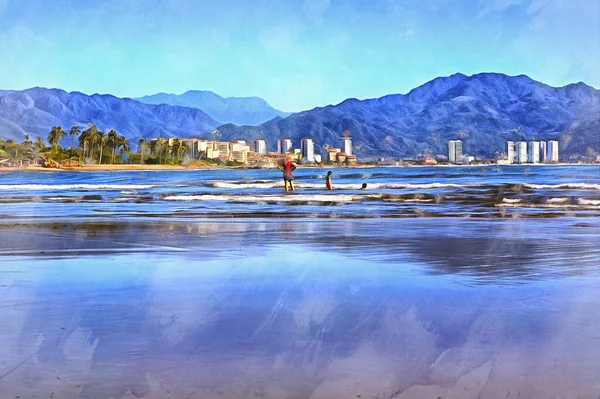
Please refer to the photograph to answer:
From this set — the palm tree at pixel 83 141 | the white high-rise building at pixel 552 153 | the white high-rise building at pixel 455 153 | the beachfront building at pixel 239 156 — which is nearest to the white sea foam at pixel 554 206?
the palm tree at pixel 83 141

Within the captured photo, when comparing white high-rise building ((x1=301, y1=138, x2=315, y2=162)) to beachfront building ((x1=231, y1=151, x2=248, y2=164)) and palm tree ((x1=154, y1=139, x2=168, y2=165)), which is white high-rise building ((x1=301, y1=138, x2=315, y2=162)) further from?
palm tree ((x1=154, y1=139, x2=168, y2=165))

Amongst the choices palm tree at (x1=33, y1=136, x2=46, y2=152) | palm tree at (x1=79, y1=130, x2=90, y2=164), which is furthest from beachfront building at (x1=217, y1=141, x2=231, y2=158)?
palm tree at (x1=33, y1=136, x2=46, y2=152)

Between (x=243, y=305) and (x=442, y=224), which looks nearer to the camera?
(x=243, y=305)

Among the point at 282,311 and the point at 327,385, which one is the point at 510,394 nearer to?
the point at 327,385

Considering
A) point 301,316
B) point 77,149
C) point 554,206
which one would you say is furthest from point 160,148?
point 301,316

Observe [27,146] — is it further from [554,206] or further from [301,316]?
[301,316]

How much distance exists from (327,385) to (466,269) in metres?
5.11

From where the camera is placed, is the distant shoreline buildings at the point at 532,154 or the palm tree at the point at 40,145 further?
the distant shoreline buildings at the point at 532,154

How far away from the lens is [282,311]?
22.3 feet

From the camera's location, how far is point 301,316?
6566 mm

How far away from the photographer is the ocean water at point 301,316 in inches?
186

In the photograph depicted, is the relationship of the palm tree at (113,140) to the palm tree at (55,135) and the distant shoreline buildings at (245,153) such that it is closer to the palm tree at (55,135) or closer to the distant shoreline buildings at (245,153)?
the palm tree at (55,135)

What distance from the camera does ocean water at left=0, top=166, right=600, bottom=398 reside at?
472 centimetres

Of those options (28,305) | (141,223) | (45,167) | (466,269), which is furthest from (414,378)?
(45,167)
